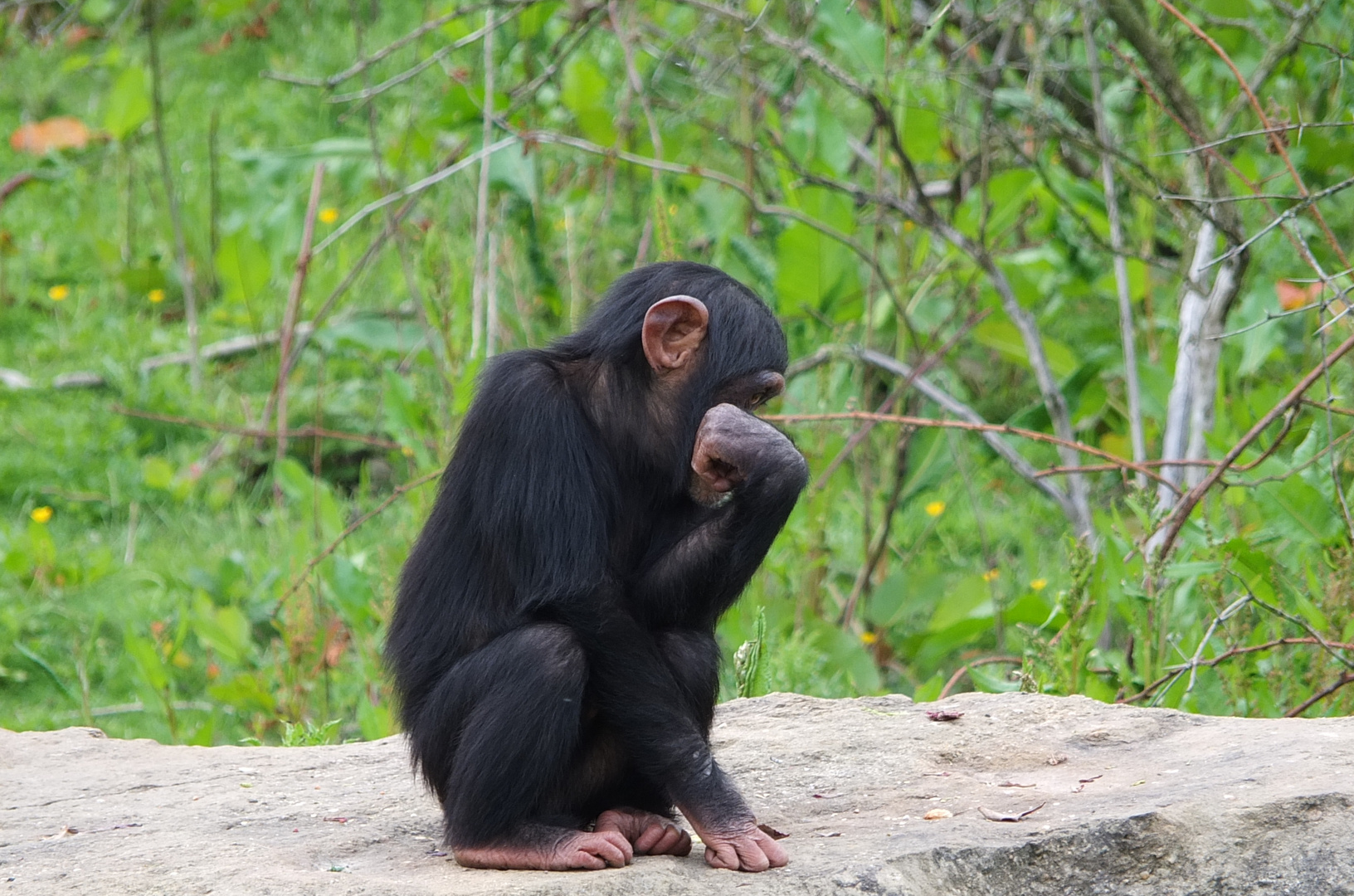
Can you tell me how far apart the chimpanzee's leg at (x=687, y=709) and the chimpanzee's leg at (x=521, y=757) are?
152 millimetres

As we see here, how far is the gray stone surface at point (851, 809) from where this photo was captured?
3133 millimetres

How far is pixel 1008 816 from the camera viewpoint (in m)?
3.44

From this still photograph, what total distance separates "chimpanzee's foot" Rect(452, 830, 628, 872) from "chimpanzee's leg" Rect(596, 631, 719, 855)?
109 mm

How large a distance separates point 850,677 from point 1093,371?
200 centimetres

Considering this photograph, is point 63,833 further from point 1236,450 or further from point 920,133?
point 920,133

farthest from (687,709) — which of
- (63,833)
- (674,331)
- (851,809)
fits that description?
(63,833)

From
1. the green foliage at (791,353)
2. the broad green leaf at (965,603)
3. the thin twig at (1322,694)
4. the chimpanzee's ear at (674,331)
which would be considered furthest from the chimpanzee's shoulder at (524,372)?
the broad green leaf at (965,603)

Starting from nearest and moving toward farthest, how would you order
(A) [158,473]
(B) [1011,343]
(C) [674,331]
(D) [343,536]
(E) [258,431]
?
(C) [674,331]
(D) [343,536]
(E) [258,431]
(B) [1011,343]
(A) [158,473]

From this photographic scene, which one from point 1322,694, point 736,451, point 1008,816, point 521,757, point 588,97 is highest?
point 588,97

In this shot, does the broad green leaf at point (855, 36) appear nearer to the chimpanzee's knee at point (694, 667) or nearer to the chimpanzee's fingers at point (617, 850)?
the chimpanzee's knee at point (694, 667)

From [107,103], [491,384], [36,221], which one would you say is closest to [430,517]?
[491,384]

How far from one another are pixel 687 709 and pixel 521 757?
0.43 m

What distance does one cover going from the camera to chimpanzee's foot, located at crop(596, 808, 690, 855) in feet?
11.1

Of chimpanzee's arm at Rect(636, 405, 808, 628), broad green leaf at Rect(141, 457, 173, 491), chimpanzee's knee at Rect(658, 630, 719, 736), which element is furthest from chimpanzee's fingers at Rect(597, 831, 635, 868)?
broad green leaf at Rect(141, 457, 173, 491)
